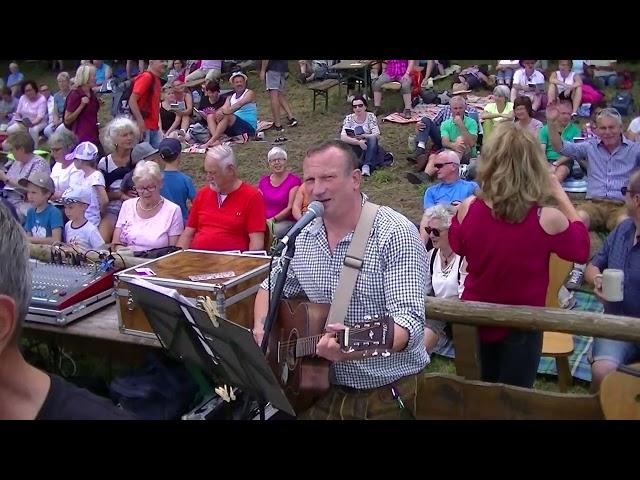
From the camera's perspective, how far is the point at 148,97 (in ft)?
28.6

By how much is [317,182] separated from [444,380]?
3.94 feet

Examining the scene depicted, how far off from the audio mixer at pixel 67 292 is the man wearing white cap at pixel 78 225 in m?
1.14

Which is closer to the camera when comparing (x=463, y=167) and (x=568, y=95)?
(x=463, y=167)

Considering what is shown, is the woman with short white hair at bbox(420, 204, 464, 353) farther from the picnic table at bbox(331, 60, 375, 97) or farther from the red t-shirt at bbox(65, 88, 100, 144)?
the picnic table at bbox(331, 60, 375, 97)

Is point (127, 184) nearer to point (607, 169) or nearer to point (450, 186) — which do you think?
point (450, 186)

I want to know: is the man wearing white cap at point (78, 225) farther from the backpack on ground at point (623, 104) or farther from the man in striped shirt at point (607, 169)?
the backpack on ground at point (623, 104)

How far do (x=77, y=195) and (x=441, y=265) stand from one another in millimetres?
2861

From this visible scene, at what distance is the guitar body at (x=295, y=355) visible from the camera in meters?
2.82

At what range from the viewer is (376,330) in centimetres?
258

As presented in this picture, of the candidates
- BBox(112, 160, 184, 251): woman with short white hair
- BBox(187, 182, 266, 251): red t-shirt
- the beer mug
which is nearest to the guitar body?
the beer mug

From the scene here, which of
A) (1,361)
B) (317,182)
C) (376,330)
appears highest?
(317,182)

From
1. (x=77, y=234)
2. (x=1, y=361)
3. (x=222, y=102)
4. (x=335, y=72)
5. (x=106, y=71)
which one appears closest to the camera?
(x=1, y=361)
